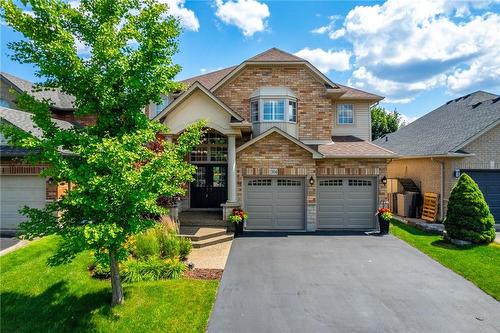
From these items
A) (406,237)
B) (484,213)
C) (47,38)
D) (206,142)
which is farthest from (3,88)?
(484,213)

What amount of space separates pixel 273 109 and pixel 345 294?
→ 30.8 feet

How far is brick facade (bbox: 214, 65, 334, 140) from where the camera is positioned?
47.9ft

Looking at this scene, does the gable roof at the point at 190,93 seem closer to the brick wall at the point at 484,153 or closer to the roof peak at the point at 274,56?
the roof peak at the point at 274,56

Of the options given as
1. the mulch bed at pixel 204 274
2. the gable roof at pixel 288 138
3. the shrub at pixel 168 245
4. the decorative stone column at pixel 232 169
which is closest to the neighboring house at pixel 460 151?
the gable roof at pixel 288 138

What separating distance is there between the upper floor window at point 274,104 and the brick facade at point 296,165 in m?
1.76

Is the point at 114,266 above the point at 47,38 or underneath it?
underneath

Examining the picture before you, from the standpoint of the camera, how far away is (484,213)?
35.9 feet

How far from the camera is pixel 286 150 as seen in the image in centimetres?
1299

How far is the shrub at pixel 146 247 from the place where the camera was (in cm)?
902

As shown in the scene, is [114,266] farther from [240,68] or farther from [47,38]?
[240,68]

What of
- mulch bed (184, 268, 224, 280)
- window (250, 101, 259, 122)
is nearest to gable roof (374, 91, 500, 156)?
window (250, 101, 259, 122)

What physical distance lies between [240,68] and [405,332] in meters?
12.3

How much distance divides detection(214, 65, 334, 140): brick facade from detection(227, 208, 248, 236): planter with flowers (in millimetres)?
4801

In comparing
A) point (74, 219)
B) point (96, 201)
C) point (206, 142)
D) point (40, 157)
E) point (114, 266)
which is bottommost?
point (114, 266)
